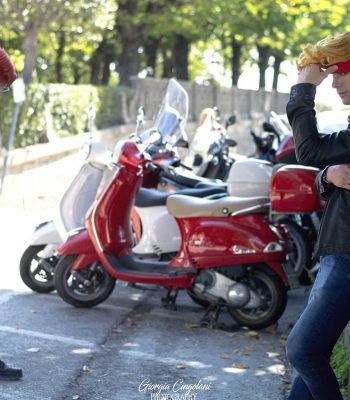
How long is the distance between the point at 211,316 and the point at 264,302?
47 cm

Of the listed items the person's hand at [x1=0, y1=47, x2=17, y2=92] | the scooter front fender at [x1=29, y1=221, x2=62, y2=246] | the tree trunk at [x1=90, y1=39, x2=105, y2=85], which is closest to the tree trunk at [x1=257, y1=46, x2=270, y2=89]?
the tree trunk at [x1=90, y1=39, x2=105, y2=85]

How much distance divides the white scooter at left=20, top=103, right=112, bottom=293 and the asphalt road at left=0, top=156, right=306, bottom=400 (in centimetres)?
18

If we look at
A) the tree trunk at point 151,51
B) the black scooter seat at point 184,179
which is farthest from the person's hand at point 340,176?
the tree trunk at point 151,51

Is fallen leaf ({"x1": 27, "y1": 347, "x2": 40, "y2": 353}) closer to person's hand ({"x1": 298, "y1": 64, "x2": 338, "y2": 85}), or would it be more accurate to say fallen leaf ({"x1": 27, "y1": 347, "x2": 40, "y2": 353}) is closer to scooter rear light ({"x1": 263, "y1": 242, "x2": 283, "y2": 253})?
scooter rear light ({"x1": 263, "y1": 242, "x2": 283, "y2": 253})

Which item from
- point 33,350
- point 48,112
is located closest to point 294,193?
point 33,350

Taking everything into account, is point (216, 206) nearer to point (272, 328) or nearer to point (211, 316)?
point (211, 316)

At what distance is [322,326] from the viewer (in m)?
3.21

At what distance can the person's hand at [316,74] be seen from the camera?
3250mm

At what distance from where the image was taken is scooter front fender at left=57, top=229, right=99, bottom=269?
6.86 m

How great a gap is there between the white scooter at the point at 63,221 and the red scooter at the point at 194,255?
452 mm

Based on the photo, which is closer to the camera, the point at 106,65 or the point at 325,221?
the point at 325,221

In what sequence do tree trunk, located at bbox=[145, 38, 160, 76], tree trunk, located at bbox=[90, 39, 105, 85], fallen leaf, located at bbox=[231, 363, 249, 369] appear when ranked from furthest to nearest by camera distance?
tree trunk, located at bbox=[90, 39, 105, 85]
tree trunk, located at bbox=[145, 38, 160, 76]
fallen leaf, located at bbox=[231, 363, 249, 369]

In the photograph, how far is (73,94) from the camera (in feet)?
66.1

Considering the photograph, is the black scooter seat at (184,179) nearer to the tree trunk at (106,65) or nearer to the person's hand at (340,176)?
the person's hand at (340,176)
